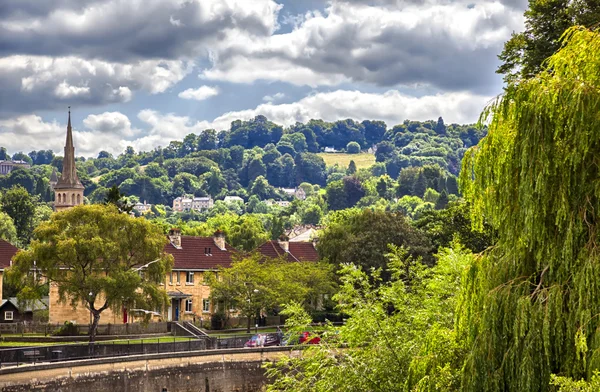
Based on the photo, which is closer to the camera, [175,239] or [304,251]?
[175,239]

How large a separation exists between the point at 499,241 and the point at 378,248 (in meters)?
58.3

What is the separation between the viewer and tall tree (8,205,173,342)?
66.6 metres

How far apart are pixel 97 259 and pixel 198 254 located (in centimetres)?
2304

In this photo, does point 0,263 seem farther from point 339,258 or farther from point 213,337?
point 339,258

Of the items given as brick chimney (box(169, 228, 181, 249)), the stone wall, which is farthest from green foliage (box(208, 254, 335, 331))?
the stone wall

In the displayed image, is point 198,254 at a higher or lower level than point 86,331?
higher

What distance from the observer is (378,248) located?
272 feet

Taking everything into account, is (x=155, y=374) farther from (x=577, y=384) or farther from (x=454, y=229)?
(x=577, y=384)

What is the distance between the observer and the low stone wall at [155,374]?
51.1m

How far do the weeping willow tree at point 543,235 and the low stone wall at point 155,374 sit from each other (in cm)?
2960

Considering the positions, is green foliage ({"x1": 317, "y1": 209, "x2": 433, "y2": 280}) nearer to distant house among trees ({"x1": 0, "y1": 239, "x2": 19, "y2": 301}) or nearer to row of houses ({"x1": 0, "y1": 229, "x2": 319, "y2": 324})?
row of houses ({"x1": 0, "y1": 229, "x2": 319, "y2": 324})

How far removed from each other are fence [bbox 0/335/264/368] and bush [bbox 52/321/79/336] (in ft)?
22.1

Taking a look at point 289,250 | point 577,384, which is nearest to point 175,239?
point 289,250

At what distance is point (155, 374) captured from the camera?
5803cm
